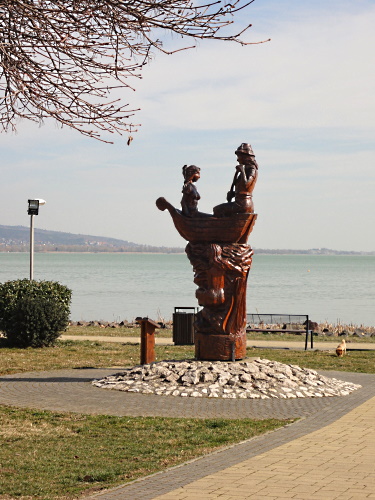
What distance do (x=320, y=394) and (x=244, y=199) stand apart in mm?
3699

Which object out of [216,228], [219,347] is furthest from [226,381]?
[216,228]

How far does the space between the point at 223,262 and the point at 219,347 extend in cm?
154

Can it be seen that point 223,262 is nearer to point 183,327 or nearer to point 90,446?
point 90,446

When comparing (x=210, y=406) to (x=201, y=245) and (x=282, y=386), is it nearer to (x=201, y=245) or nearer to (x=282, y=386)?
(x=282, y=386)

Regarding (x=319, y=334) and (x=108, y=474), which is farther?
(x=319, y=334)

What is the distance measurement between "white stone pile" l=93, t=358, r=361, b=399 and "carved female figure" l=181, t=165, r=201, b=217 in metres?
2.76

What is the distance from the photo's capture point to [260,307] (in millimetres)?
60281

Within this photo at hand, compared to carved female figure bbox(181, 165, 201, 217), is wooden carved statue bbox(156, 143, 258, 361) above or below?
below

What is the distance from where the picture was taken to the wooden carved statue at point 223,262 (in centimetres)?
1536

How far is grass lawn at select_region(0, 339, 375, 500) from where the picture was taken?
28.5ft

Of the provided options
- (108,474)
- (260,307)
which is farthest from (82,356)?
(260,307)

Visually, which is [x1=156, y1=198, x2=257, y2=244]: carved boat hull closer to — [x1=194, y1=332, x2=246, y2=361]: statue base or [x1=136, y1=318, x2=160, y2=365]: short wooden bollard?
[x1=194, y1=332, x2=246, y2=361]: statue base

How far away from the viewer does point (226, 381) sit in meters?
14.3

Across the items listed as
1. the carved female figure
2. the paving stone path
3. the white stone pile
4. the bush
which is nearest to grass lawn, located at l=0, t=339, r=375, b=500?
the paving stone path
